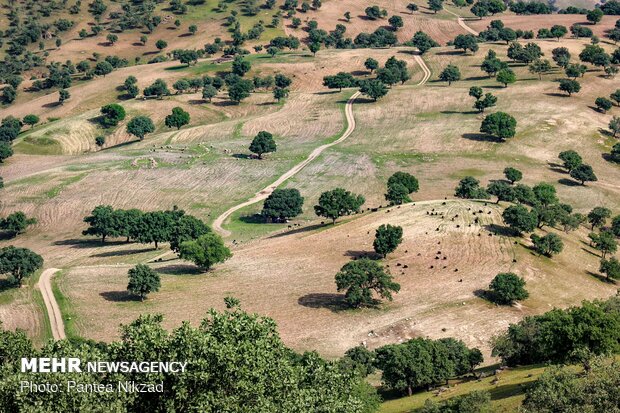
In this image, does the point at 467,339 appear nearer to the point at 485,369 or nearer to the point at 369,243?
the point at 485,369

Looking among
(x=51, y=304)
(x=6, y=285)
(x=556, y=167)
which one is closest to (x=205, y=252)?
(x=51, y=304)

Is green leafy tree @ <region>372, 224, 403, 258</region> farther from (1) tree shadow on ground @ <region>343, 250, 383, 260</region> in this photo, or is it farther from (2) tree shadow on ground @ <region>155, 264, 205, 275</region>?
(2) tree shadow on ground @ <region>155, 264, 205, 275</region>

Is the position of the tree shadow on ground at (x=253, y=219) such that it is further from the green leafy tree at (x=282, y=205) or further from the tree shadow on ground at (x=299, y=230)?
the tree shadow on ground at (x=299, y=230)

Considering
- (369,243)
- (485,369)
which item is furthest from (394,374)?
(369,243)

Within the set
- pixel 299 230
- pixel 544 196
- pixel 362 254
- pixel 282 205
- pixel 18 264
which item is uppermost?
pixel 18 264

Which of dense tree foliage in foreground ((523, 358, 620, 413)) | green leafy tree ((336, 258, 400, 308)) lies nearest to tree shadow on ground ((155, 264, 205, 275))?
green leafy tree ((336, 258, 400, 308))

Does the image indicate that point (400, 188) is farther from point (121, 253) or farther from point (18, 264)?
point (18, 264)
